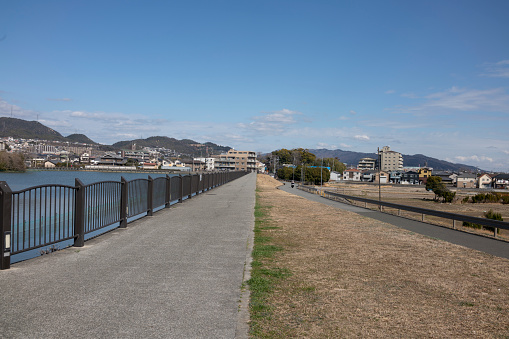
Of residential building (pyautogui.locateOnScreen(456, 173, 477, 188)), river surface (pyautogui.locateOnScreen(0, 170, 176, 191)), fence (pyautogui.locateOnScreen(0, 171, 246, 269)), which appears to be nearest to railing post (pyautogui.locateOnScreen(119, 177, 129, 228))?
fence (pyautogui.locateOnScreen(0, 171, 246, 269))

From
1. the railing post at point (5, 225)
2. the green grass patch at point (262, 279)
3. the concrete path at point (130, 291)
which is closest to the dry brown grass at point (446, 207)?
the green grass patch at point (262, 279)

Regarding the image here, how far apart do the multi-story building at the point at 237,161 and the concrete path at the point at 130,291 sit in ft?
562

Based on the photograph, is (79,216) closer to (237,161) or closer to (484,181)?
(484,181)

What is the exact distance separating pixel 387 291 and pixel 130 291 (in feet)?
12.5

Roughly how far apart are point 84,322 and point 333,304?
3116 millimetres

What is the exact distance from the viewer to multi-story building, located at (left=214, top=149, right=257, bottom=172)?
185 meters

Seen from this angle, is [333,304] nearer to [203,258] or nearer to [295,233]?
[203,258]

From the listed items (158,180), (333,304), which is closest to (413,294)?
(333,304)

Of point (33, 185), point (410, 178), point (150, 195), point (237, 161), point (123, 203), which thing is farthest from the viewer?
point (410, 178)

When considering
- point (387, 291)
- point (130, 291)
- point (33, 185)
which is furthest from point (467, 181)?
point (130, 291)

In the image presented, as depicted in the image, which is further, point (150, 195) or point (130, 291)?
point (150, 195)

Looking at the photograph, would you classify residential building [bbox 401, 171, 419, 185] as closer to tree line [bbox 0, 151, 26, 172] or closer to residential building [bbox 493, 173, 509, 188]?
residential building [bbox 493, 173, 509, 188]

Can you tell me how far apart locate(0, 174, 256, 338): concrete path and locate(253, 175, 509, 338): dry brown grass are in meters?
0.81

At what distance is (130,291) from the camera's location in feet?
19.6
